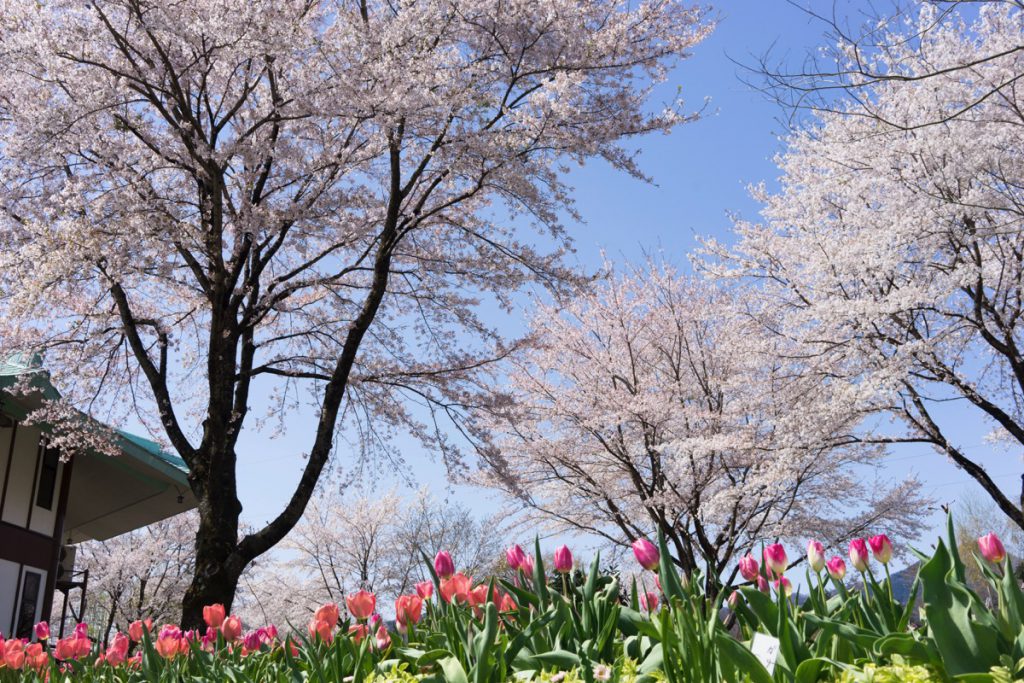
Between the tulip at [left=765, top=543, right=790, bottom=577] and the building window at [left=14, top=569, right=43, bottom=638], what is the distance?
483 inches

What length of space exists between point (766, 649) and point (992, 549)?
71 centimetres

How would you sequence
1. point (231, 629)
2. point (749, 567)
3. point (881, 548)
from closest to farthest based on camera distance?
point (881, 548)
point (749, 567)
point (231, 629)

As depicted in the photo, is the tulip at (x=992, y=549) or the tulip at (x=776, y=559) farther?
the tulip at (x=776, y=559)

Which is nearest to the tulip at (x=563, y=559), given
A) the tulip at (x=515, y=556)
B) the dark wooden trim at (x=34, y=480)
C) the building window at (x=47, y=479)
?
the tulip at (x=515, y=556)

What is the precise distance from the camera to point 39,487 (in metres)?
12.5

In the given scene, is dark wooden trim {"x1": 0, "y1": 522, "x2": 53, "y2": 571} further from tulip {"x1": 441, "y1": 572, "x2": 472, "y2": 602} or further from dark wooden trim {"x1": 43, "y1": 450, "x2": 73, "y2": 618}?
tulip {"x1": 441, "y1": 572, "x2": 472, "y2": 602}

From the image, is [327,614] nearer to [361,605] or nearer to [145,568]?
[361,605]

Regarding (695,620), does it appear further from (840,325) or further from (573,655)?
(840,325)

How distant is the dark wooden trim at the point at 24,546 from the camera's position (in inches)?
445

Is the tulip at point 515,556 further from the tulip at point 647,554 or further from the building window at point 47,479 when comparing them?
the building window at point 47,479

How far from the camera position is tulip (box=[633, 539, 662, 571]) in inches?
87.3

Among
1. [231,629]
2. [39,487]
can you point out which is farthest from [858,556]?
[39,487]

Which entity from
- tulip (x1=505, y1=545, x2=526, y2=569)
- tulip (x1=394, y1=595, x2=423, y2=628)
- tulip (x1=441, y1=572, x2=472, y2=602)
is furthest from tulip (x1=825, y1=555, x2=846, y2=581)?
tulip (x1=394, y1=595, x2=423, y2=628)

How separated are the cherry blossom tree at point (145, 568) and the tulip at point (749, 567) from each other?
22292 mm
